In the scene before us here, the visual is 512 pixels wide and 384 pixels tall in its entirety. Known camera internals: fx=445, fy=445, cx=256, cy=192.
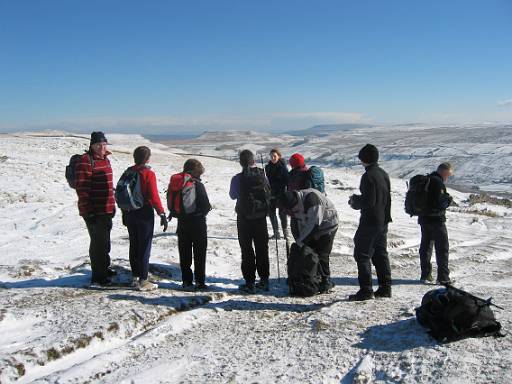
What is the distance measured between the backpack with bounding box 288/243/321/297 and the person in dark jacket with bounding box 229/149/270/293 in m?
0.65

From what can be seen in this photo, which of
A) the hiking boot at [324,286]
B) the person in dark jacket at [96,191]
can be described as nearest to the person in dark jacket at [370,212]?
the hiking boot at [324,286]

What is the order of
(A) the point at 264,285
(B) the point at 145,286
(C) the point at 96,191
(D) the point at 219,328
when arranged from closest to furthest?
(D) the point at 219,328 → (C) the point at 96,191 → (B) the point at 145,286 → (A) the point at 264,285

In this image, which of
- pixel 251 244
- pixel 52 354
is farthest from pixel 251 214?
pixel 52 354

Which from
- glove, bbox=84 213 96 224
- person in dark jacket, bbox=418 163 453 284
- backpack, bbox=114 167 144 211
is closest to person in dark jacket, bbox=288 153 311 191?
person in dark jacket, bbox=418 163 453 284

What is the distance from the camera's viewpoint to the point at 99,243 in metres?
6.53

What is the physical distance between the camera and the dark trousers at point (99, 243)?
6452 millimetres

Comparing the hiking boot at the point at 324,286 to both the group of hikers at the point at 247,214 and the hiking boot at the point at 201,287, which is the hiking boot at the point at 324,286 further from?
the hiking boot at the point at 201,287

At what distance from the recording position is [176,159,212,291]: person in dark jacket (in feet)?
21.9

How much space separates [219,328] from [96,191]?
2.66 metres

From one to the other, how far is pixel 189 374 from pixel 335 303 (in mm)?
2499

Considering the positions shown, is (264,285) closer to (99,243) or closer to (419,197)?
(99,243)

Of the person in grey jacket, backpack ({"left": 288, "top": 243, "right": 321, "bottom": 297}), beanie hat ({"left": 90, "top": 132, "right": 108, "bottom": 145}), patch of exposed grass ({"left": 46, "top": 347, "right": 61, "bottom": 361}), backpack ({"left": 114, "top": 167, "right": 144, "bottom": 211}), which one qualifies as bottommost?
patch of exposed grass ({"left": 46, "top": 347, "right": 61, "bottom": 361})

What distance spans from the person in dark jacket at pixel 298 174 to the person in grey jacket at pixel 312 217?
1.19 meters

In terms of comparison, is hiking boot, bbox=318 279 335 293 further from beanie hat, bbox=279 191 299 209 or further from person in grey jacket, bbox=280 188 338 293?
beanie hat, bbox=279 191 299 209
